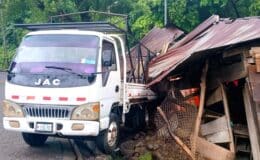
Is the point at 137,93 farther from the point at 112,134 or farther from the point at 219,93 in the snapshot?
the point at 219,93

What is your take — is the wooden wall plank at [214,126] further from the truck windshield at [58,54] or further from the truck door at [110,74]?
the truck windshield at [58,54]

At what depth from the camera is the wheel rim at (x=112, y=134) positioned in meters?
8.80

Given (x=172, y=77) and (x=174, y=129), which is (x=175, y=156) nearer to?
(x=174, y=129)

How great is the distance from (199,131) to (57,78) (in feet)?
9.64

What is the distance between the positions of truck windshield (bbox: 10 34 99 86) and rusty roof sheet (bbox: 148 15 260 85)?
4.92 feet

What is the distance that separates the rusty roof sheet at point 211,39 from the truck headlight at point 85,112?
162 cm

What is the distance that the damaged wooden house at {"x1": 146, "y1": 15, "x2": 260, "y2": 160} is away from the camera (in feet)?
27.0

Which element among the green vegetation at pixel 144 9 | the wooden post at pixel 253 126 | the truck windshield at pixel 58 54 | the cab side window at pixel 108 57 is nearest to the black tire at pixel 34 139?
the truck windshield at pixel 58 54

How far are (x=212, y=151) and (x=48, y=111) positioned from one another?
3046mm

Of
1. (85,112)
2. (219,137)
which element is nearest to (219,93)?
(219,137)

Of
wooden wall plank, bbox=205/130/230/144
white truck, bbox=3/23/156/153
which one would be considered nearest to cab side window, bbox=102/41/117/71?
white truck, bbox=3/23/156/153

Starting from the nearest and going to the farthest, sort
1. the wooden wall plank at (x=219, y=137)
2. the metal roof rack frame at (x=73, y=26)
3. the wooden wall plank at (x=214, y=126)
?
the wooden wall plank at (x=219, y=137), the wooden wall plank at (x=214, y=126), the metal roof rack frame at (x=73, y=26)

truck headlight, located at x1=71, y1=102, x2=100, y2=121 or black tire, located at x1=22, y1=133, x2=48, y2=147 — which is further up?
truck headlight, located at x1=71, y1=102, x2=100, y2=121

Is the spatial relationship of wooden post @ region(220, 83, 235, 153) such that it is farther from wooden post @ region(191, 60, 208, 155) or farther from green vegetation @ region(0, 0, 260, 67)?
green vegetation @ region(0, 0, 260, 67)
